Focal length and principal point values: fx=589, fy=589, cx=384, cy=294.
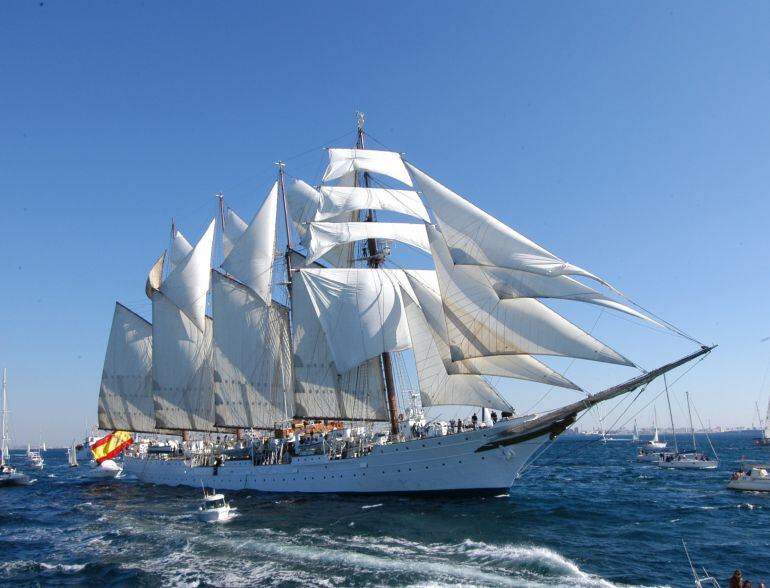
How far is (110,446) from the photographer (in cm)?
7338

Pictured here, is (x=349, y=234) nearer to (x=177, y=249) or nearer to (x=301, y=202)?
(x=301, y=202)

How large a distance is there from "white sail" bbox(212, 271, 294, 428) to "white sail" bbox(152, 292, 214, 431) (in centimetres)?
414

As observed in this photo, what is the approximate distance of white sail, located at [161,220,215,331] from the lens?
53875mm

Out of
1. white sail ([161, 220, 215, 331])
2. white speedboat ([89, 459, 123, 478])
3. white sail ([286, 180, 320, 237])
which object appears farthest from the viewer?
white speedboat ([89, 459, 123, 478])

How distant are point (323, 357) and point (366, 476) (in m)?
10.9

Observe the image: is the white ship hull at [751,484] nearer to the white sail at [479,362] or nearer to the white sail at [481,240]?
the white sail at [479,362]

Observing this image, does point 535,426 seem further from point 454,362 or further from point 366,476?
point 366,476

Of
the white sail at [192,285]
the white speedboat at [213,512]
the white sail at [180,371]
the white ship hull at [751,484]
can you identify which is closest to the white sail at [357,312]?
the white speedboat at [213,512]

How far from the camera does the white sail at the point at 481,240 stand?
1214 inches

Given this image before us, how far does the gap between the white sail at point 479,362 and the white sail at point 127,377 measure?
31424 millimetres

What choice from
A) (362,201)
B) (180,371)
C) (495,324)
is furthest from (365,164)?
(180,371)

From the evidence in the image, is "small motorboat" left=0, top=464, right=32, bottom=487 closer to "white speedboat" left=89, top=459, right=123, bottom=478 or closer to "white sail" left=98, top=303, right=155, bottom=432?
"white sail" left=98, top=303, right=155, bottom=432

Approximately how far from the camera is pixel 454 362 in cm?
3553

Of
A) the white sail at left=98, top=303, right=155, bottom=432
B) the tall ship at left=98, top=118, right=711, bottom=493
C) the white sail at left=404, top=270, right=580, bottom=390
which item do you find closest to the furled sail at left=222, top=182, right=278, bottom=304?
the tall ship at left=98, top=118, right=711, bottom=493
